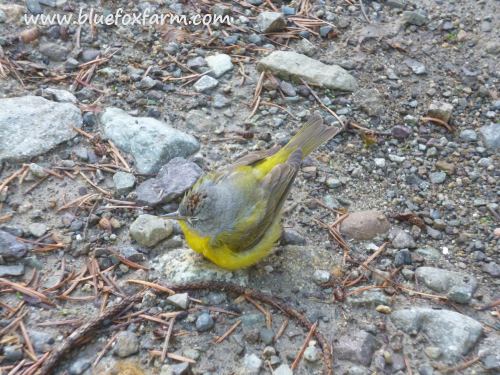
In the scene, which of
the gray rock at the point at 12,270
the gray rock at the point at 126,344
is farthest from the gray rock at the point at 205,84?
the gray rock at the point at 126,344

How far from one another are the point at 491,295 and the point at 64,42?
15.9 ft

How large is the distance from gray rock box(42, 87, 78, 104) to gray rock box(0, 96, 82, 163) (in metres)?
0.14

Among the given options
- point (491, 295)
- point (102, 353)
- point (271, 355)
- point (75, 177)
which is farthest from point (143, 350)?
point (491, 295)

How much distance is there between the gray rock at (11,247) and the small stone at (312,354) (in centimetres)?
226

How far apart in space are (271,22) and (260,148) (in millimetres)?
1830

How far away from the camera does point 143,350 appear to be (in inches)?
174

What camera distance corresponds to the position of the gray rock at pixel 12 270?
15.6 feet

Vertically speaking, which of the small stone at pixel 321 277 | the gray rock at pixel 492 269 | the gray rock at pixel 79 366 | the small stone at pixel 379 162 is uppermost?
the small stone at pixel 379 162

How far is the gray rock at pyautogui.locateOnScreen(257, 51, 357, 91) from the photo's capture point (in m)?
6.58

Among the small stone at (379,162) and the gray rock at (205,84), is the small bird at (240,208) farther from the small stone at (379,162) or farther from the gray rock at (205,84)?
the gray rock at (205,84)

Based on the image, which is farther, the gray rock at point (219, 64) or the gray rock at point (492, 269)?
the gray rock at point (219, 64)

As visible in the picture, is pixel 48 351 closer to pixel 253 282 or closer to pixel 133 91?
pixel 253 282

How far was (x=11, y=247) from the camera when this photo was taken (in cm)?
486

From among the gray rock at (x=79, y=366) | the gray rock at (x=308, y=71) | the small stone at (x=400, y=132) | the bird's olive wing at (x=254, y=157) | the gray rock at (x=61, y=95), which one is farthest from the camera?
the gray rock at (x=308, y=71)
